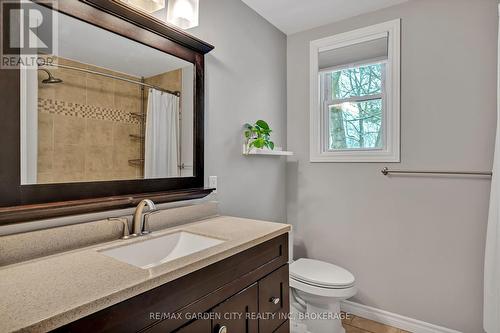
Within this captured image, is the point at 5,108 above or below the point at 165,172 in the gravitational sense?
above

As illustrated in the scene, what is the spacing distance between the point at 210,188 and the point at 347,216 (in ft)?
4.16

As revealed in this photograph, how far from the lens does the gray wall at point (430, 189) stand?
1.87m

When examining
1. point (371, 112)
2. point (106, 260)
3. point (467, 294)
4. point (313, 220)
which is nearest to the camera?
point (106, 260)

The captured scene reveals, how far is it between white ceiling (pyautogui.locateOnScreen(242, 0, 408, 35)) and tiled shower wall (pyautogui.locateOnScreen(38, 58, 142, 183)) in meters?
1.39

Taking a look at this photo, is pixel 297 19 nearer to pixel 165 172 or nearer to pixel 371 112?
pixel 371 112

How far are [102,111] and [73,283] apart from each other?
0.77m

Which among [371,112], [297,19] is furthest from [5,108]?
[371,112]

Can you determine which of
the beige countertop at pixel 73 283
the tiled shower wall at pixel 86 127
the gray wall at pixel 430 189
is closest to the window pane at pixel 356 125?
the gray wall at pixel 430 189

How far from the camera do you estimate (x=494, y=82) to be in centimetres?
182

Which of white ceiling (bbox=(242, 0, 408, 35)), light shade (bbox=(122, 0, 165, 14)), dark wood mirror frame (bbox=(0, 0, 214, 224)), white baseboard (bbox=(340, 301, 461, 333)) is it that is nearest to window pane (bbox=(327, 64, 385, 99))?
white ceiling (bbox=(242, 0, 408, 35))

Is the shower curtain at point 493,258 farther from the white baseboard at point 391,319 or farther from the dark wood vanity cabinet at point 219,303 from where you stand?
the dark wood vanity cabinet at point 219,303

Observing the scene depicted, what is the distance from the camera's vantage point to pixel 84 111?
1192 millimetres

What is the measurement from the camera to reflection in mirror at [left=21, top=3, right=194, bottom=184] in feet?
3.51

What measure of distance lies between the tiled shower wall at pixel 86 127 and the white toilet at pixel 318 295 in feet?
4.24
